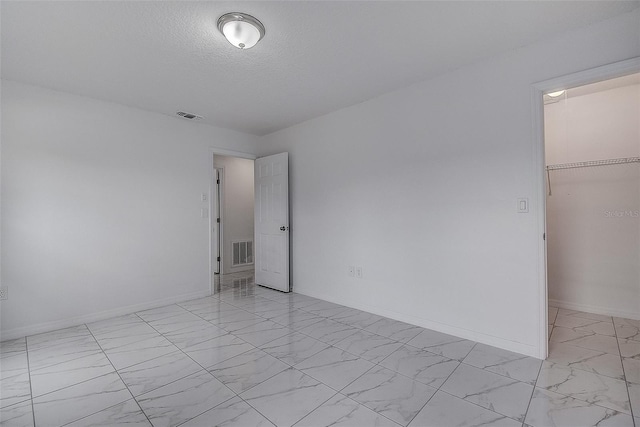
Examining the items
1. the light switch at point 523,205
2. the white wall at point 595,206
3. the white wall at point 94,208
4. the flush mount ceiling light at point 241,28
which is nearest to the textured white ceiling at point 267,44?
the flush mount ceiling light at point 241,28

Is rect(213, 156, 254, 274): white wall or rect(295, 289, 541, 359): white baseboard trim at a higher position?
rect(213, 156, 254, 274): white wall

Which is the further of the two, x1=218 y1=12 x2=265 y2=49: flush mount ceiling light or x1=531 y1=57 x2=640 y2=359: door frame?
x1=531 y1=57 x2=640 y2=359: door frame

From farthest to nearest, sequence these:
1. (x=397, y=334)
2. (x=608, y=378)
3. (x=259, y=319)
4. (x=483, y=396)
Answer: (x=259, y=319), (x=397, y=334), (x=608, y=378), (x=483, y=396)

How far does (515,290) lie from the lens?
2396mm

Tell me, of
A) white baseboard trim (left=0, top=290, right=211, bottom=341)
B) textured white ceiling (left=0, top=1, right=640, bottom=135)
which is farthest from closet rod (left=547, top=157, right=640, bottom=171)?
white baseboard trim (left=0, top=290, right=211, bottom=341)

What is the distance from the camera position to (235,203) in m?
5.89

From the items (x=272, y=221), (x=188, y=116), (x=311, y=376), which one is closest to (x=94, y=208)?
(x=188, y=116)

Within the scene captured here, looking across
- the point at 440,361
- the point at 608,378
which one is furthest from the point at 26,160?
the point at 608,378

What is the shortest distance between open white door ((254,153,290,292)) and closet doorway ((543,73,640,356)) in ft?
10.5

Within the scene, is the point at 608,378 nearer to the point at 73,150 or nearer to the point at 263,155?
the point at 263,155

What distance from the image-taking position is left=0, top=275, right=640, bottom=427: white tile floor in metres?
1.68

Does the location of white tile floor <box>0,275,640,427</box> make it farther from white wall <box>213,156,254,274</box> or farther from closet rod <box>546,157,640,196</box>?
white wall <box>213,156,254,274</box>

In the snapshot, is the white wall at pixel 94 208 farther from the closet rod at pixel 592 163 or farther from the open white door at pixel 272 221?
the closet rod at pixel 592 163

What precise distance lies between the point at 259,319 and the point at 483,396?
2.21m
